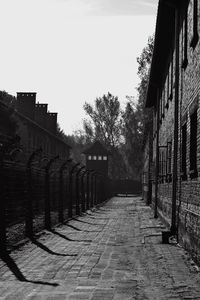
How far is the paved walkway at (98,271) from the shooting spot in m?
6.07

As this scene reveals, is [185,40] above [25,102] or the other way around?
the other way around

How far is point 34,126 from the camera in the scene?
46875 mm

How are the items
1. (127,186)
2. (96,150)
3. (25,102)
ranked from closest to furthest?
(25,102), (96,150), (127,186)

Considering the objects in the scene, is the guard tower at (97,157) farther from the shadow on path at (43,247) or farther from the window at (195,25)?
the window at (195,25)

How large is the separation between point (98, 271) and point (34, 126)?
39825 mm

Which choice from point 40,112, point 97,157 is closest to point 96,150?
point 97,157

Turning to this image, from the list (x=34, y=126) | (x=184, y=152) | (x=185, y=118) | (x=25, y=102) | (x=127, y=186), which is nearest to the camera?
(x=185, y=118)

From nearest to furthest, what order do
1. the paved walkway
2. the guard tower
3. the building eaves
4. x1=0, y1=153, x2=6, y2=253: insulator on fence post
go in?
the paved walkway
x1=0, y1=153, x2=6, y2=253: insulator on fence post
the building eaves
the guard tower

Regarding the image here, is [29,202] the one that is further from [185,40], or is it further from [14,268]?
[185,40]

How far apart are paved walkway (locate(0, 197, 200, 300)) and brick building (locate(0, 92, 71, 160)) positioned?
23.4 meters

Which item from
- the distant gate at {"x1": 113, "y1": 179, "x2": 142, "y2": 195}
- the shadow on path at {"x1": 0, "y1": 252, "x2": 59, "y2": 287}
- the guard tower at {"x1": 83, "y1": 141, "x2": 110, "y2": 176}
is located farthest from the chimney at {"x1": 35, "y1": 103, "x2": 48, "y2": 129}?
the shadow on path at {"x1": 0, "y1": 252, "x2": 59, "y2": 287}

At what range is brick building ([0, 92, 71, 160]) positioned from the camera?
41719 millimetres

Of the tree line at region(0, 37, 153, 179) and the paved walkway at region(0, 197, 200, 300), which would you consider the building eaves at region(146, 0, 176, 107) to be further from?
the tree line at region(0, 37, 153, 179)

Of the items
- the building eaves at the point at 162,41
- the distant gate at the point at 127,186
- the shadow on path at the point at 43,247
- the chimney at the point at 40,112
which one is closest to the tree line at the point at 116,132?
the distant gate at the point at 127,186
